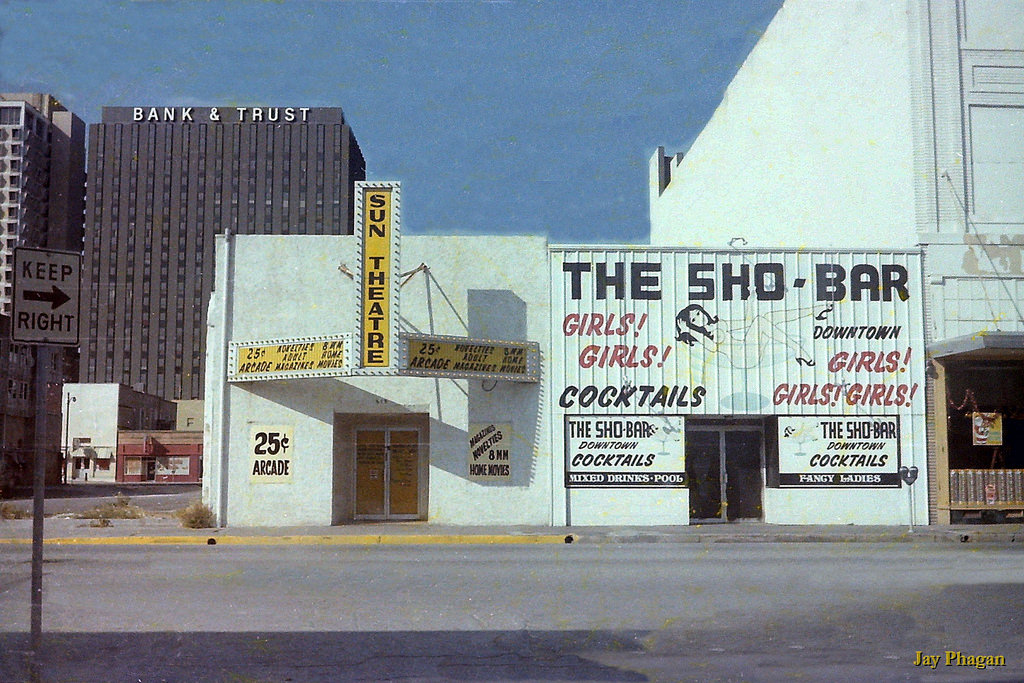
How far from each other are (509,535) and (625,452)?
145 inches

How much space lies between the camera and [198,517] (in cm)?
2092

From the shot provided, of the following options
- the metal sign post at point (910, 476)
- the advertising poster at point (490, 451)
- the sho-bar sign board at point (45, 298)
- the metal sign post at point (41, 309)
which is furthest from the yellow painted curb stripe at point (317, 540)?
the sho-bar sign board at point (45, 298)

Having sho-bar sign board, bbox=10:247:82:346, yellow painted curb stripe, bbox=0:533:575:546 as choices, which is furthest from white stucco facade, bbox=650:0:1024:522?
sho-bar sign board, bbox=10:247:82:346

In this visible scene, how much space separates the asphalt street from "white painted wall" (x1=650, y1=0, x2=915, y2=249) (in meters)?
11.0

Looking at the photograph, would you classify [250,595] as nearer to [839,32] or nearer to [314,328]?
[314,328]

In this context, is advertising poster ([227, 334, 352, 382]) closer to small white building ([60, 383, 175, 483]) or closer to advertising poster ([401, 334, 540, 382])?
advertising poster ([401, 334, 540, 382])

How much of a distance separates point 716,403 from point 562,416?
11.1 feet

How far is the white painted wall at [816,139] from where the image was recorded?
22.5 meters

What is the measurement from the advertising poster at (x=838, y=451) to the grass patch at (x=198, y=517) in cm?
1231

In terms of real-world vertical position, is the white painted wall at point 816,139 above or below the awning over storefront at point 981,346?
above

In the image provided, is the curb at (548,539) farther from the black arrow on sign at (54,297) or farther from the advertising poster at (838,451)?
the black arrow on sign at (54,297)

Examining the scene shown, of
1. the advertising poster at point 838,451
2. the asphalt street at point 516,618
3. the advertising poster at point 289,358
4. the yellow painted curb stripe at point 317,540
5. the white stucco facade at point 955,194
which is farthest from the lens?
the advertising poster at point 838,451

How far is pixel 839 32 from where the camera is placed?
24.8m

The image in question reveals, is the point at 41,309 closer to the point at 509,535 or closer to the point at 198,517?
the point at 509,535
